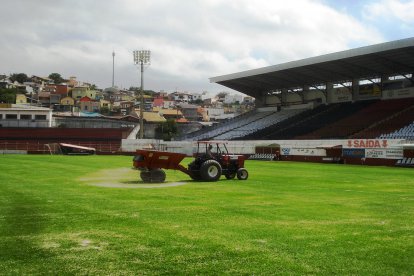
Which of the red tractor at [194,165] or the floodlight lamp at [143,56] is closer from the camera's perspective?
the red tractor at [194,165]

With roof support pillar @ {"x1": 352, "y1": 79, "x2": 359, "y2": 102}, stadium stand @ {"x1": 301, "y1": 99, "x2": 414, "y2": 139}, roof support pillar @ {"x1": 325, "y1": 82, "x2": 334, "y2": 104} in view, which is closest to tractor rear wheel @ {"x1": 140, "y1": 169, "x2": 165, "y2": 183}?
stadium stand @ {"x1": 301, "y1": 99, "x2": 414, "y2": 139}

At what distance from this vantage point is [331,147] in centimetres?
4250

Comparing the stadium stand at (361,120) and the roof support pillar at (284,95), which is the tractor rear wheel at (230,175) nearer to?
the stadium stand at (361,120)

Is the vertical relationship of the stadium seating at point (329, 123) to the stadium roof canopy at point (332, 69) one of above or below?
below

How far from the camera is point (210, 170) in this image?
62.6ft

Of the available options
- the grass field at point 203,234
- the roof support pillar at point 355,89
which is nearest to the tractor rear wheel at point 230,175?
the grass field at point 203,234

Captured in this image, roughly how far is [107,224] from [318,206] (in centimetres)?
562

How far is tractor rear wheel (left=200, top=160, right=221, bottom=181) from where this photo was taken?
1892 centimetres

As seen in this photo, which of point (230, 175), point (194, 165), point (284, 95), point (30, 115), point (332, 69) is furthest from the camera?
point (30, 115)

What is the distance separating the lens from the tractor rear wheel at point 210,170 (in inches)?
745

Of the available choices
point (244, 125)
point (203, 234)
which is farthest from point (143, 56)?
A: point (203, 234)

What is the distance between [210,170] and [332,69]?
39.3 m

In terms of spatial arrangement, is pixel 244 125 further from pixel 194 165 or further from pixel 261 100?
pixel 194 165

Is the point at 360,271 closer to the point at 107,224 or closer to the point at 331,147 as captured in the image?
the point at 107,224
